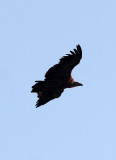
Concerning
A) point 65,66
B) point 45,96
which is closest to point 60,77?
point 65,66

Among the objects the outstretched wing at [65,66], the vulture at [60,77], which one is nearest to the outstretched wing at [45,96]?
the vulture at [60,77]

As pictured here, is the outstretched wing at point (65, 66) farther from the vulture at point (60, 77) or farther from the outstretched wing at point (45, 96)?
the outstretched wing at point (45, 96)

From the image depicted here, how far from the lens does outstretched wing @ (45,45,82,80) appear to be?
75.4 feet

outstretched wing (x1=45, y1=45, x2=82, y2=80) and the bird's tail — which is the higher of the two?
outstretched wing (x1=45, y1=45, x2=82, y2=80)

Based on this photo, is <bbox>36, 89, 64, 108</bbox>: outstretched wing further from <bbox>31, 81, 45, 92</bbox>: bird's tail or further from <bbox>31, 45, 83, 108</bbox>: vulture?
<bbox>31, 81, 45, 92</bbox>: bird's tail

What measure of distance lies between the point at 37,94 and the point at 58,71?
77.6 inches

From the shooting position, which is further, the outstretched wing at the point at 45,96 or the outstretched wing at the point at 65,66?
the outstretched wing at the point at 45,96

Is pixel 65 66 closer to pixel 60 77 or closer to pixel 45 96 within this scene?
pixel 60 77

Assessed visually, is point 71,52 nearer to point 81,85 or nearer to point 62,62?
point 62,62

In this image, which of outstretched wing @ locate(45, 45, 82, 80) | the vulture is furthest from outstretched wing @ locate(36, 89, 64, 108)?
outstretched wing @ locate(45, 45, 82, 80)

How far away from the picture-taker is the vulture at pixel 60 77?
2302 cm

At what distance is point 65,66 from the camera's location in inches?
916

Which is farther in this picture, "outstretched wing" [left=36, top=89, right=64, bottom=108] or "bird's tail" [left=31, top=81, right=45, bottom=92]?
"outstretched wing" [left=36, top=89, right=64, bottom=108]

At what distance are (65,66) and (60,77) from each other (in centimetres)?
62
